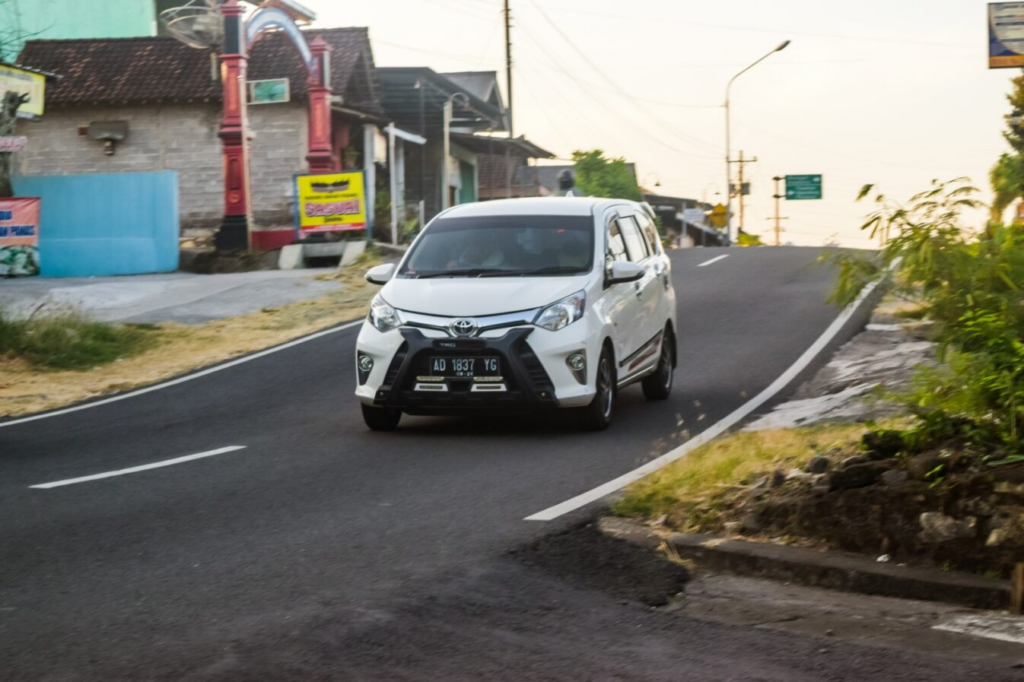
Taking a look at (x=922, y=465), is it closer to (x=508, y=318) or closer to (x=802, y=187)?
(x=508, y=318)

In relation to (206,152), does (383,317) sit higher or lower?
lower

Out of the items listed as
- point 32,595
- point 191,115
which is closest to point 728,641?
point 32,595

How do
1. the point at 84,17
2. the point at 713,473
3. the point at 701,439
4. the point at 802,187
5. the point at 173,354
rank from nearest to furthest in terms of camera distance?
the point at 713,473 → the point at 701,439 → the point at 173,354 → the point at 84,17 → the point at 802,187

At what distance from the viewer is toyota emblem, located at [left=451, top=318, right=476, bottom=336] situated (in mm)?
10992

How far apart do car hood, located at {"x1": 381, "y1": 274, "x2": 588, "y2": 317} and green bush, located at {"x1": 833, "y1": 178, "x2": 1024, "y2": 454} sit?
2801 millimetres

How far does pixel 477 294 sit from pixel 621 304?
4.91 ft

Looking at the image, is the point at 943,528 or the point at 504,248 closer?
the point at 943,528

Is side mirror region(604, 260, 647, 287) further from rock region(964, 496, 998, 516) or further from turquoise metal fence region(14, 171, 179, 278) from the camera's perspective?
turquoise metal fence region(14, 171, 179, 278)

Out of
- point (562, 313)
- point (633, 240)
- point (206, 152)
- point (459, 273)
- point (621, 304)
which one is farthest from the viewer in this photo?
point (206, 152)

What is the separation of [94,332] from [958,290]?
1267 centimetres

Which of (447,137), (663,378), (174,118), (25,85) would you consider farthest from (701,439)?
(447,137)

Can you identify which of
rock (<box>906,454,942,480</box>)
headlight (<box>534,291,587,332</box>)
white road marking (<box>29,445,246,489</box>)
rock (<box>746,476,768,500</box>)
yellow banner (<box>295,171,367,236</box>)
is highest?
yellow banner (<box>295,171,367,236</box>)

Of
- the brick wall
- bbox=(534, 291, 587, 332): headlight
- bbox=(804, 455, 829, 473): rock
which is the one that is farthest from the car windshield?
the brick wall

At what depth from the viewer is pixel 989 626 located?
5.72 metres
